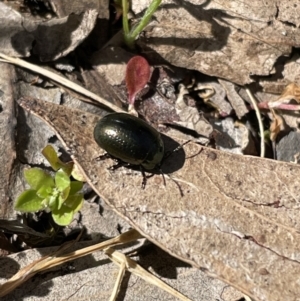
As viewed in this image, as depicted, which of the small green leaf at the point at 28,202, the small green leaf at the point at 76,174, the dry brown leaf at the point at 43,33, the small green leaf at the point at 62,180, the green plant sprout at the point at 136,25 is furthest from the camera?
the dry brown leaf at the point at 43,33

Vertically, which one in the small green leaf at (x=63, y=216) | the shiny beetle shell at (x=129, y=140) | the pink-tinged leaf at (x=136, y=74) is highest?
the pink-tinged leaf at (x=136, y=74)

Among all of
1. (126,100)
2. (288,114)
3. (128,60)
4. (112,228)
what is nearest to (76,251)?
(112,228)

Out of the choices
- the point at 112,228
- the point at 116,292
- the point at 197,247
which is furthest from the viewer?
the point at 112,228

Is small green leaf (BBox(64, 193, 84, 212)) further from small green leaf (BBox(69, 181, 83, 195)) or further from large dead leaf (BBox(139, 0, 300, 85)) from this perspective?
large dead leaf (BBox(139, 0, 300, 85))

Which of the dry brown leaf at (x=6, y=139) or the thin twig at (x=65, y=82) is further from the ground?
the thin twig at (x=65, y=82)

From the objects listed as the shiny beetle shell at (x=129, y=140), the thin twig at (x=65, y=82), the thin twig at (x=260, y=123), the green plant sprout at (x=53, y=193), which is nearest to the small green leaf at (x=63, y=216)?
the green plant sprout at (x=53, y=193)

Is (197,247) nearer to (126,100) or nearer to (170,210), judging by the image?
(170,210)

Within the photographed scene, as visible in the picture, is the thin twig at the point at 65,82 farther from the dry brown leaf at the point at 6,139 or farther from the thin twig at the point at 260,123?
the thin twig at the point at 260,123
